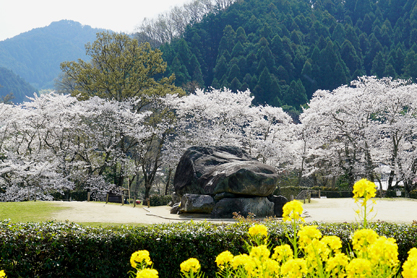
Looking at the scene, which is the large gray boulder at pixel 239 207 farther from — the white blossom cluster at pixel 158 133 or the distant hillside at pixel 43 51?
the distant hillside at pixel 43 51

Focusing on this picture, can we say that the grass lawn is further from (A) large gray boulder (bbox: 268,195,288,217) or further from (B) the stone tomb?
(A) large gray boulder (bbox: 268,195,288,217)

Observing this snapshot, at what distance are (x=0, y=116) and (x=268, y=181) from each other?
66.0 feet

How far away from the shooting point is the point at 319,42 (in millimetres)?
63000

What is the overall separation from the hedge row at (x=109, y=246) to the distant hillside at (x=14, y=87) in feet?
343

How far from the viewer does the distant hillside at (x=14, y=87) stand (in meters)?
96.5

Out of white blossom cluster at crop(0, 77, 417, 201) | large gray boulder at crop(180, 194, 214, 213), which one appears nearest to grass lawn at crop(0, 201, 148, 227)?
large gray boulder at crop(180, 194, 214, 213)

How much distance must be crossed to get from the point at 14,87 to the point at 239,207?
106 metres

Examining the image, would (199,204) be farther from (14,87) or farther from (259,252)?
(14,87)

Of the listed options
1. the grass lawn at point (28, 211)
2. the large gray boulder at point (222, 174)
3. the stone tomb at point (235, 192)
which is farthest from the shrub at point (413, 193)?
the grass lawn at point (28, 211)

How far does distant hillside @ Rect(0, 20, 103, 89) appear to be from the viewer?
438 feet

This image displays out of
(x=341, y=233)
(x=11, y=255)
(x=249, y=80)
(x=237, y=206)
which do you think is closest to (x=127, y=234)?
(x=11, y=255)

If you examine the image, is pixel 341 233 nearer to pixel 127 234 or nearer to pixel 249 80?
pixel 127 234

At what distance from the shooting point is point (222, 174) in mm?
12445

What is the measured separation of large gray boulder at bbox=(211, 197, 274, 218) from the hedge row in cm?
615
